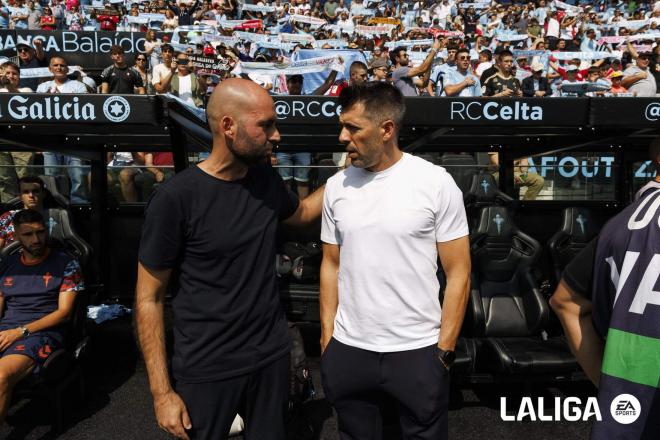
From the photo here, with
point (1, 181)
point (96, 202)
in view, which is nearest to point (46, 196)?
point (96, 202)

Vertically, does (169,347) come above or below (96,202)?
below

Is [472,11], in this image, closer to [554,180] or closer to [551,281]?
[554,180]

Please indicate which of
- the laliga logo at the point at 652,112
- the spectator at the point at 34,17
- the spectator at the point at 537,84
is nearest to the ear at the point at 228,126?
the laliga logo at the point at 652,112

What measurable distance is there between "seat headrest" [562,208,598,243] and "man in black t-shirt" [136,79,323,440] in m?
4.13

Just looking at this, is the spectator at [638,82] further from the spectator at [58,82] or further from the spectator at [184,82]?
the spectator at [58,82]

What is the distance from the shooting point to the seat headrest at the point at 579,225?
5.35 meters

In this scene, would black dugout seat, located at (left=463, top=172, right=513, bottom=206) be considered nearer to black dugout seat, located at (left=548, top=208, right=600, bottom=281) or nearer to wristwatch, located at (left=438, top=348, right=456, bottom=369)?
black dugout seat, located at (left=548, top=208, right=600, bottom=281)

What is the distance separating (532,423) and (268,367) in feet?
9.18

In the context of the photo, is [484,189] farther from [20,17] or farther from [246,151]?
[20,17]

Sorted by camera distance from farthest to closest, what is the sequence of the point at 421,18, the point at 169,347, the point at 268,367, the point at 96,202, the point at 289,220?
the point at 421,18 < the point at 96,202 < the point at 169,347 < the point at 289,220 < the point at 268,367

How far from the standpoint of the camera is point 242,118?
1.99 metres

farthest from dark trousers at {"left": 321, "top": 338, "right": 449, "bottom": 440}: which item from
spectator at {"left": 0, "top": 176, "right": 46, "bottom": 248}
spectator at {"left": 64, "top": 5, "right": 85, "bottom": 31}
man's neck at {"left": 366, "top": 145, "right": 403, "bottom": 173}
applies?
spectator at {"left": 64, "top": 5, "right": 85, "bottom": 31}

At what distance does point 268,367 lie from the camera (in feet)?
7.03

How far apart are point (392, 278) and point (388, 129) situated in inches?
24.9
